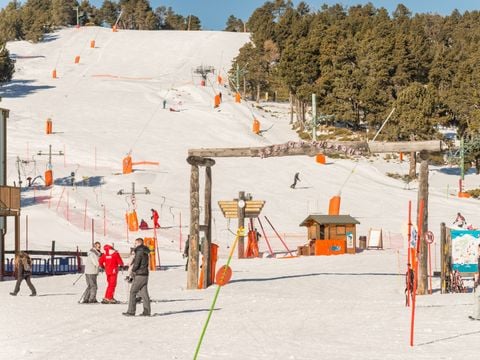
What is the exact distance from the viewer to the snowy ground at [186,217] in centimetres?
1376

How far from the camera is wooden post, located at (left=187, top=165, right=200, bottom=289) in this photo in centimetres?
2177

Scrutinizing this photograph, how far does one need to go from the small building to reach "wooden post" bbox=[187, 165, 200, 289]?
11430 mm

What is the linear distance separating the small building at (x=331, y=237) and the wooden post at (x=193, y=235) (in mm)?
11430

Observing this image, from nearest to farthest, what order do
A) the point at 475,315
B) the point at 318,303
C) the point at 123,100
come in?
the point at 475,315 → the point at 318,303 → the point at 123,100

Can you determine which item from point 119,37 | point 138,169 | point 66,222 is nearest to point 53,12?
point 119,37

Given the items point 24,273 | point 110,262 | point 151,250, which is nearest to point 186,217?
point 151,250

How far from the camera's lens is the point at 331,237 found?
110ft

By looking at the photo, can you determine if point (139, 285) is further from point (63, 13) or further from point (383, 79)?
point (63, 13)

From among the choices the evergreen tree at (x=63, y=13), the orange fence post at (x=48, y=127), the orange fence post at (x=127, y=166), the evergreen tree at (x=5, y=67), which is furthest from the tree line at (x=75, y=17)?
the orange fence post at (x=127, y=166)

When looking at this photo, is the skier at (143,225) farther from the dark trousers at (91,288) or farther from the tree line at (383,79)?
the tree line at (383,79)

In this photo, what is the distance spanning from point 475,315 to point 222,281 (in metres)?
5.41

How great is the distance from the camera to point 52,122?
65.2m

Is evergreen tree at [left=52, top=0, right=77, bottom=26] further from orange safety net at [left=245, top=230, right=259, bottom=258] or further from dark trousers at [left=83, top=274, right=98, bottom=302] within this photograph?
dark trousers at [left=83, top=274, right=98, bottom=302]

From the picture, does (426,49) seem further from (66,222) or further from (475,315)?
(475,315)
